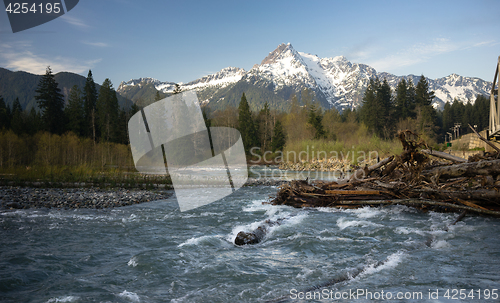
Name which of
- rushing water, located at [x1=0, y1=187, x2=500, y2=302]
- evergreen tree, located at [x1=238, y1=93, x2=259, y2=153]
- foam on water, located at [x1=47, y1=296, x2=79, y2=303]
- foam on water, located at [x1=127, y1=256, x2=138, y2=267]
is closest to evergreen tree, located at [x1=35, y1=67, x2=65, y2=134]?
evergreen tree, located at [x1=238, y1=93, x2=259, y2=153]

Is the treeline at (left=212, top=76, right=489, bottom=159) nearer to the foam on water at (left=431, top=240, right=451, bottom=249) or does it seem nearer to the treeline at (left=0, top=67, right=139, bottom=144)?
the treeline at (left=0, top=67, right=139, bottom=144)

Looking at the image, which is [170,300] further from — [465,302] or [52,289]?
[465,302]

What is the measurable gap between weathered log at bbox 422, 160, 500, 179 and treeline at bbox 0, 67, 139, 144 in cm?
4751

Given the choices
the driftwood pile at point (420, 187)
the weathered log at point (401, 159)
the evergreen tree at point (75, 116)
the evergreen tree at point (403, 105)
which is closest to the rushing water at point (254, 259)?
the driftwood pile at point (420, 187)

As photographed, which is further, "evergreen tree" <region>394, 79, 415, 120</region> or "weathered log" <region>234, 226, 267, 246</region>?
"evergreen tree" <region>394, 79, 415, 120</region>

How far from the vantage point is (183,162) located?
48.1 metres

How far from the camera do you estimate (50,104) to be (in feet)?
148

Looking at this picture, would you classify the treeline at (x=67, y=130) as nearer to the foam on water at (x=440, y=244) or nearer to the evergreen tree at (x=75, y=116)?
the evergreen tree at (x=75, y=116)

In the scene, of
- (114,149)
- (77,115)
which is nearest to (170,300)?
(114,149)

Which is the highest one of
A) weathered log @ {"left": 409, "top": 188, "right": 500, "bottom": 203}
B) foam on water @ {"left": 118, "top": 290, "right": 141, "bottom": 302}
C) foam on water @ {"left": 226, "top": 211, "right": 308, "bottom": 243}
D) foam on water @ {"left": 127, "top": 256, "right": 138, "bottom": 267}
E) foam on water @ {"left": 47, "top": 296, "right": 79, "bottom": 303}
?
weathered log @ {"left": 409, "top": 188, "right": 500, "bottom": 203}

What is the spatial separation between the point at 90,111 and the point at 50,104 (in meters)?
6.94

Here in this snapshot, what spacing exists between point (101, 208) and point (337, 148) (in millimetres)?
29284

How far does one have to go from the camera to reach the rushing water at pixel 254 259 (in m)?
3.67

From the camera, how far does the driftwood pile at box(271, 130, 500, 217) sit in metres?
6.65
